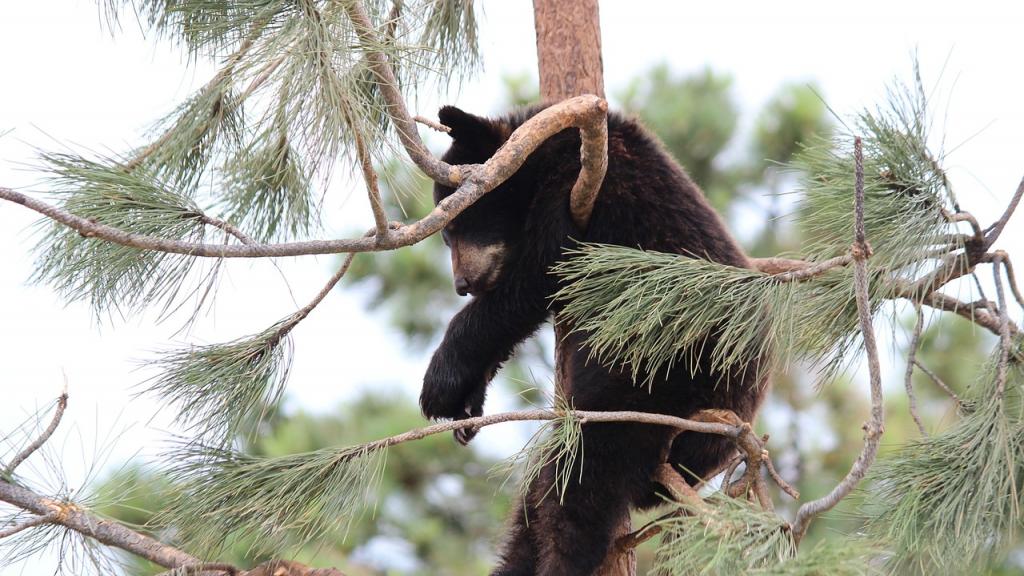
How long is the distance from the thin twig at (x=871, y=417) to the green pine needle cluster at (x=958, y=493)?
0.43 meters

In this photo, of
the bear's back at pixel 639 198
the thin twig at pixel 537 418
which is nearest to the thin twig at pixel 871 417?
the thin twig at pixel 537 418

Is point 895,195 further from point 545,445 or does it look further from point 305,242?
point 305,242

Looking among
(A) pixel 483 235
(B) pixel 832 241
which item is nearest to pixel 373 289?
(A) pixel 483 235

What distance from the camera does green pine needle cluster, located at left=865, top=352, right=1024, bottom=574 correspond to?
89.7 inches

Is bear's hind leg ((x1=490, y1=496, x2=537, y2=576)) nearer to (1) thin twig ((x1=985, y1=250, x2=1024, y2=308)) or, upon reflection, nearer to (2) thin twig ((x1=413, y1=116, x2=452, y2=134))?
(2) thin twig ((x1=413, y1=116, x2=452, y2=134))

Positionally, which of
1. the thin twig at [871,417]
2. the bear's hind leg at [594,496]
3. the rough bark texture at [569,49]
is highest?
the rough bark texture at [569,49]

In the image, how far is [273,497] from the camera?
2383 millimetres

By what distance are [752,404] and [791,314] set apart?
1019 millimetres

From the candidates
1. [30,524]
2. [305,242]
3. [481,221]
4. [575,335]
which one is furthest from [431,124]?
[30,524]

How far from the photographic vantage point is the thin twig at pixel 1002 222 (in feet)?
8.05

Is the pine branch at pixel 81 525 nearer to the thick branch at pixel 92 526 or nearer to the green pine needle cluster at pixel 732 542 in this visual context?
the thick branch at pixel 92 526

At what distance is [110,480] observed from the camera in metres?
2.50

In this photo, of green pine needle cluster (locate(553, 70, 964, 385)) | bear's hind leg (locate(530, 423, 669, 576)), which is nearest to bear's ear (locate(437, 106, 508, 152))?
green pine needle cluster (locate(553, 70, 964, 385))

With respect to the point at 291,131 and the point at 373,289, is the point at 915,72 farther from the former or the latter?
the point at 373,289
